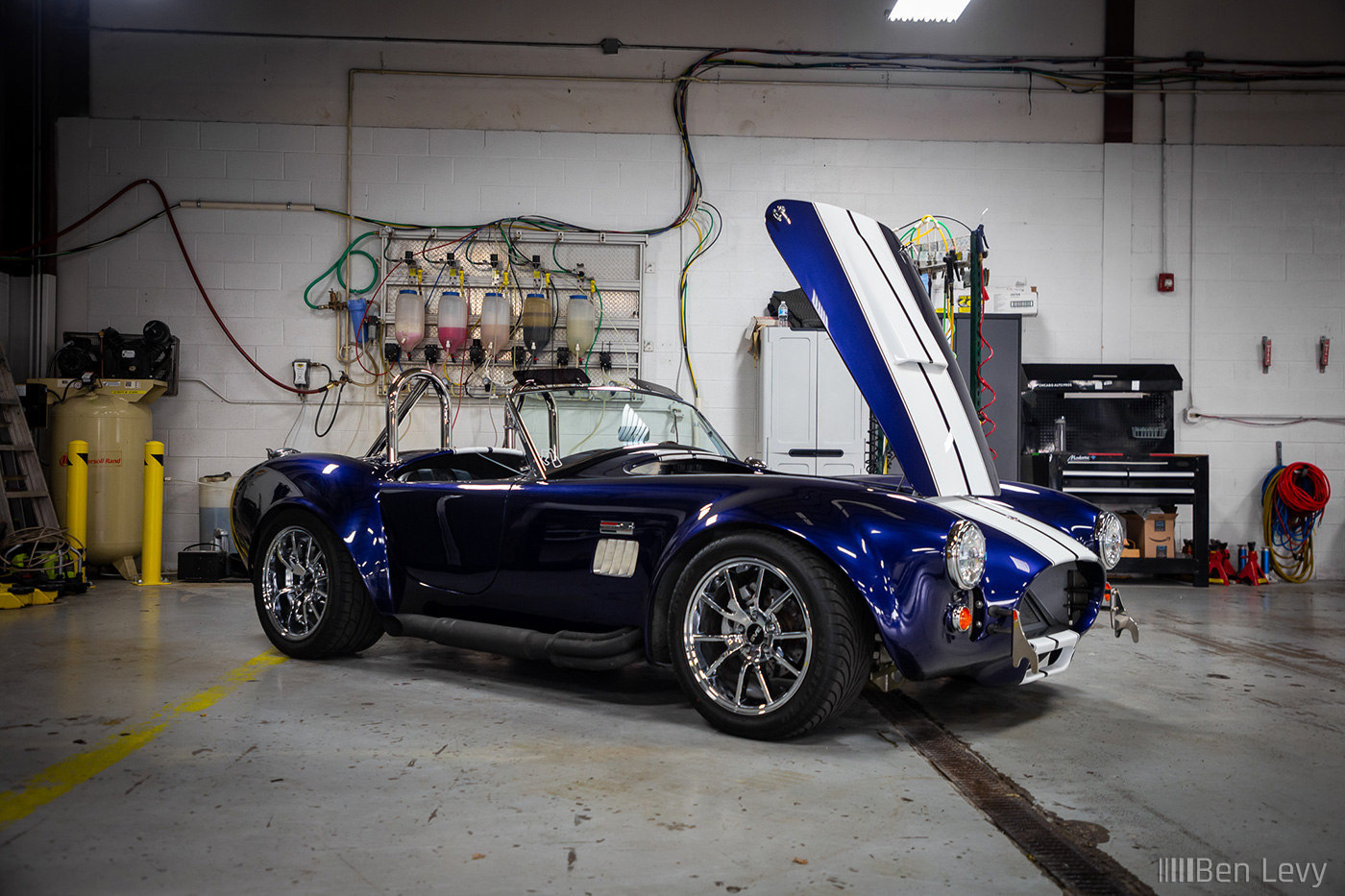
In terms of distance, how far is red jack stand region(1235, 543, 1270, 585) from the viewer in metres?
7.11

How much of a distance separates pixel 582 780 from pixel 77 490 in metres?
5.59

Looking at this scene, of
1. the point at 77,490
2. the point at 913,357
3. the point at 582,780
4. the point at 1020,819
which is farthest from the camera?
the point at 77,490

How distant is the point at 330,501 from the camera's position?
12.2 feet

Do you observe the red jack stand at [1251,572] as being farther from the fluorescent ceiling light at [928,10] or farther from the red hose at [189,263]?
the red hose at [189,263]

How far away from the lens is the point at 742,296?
7582 mm

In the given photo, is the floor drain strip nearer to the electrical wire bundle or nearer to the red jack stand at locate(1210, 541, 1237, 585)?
the red jack stand at locate(1210, 541, 1237, 585)

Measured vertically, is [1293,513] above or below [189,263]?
below

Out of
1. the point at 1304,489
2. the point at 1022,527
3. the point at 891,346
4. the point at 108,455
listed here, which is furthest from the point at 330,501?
the point at 1304,489

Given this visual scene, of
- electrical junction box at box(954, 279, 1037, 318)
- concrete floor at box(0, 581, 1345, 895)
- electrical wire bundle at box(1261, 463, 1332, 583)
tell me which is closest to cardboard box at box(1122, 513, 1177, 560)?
electrical wire bundle at box(1261, 463, 1332, 583)

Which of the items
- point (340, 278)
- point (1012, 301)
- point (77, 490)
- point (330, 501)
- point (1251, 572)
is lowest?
point (1251, 572)

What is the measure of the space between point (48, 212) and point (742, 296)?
17.8 feet

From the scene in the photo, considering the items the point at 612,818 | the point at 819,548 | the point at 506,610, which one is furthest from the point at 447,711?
the point at 819,548

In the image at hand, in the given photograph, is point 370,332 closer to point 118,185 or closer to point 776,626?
point 118,185

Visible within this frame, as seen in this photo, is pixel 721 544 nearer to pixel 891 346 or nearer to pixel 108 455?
pixel 891 346
